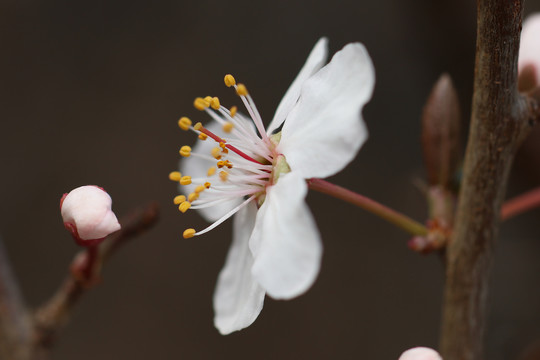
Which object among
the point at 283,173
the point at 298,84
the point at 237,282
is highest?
the point at 298,84

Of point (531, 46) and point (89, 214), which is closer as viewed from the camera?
point (89, 214)

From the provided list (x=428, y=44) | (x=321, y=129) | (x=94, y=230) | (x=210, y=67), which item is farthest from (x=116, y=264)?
(x=321, y=129)

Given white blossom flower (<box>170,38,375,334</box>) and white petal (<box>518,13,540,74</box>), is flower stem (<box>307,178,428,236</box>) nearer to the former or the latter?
white blossom flower (<box>170,38,375,334</box>)

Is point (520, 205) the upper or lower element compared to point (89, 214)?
lower

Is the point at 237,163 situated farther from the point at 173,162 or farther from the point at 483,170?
the point at 173,162

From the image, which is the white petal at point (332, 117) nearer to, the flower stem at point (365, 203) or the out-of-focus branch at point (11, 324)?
the flower stem at point (365, 203)

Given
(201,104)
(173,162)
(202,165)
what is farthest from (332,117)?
(173,162)
